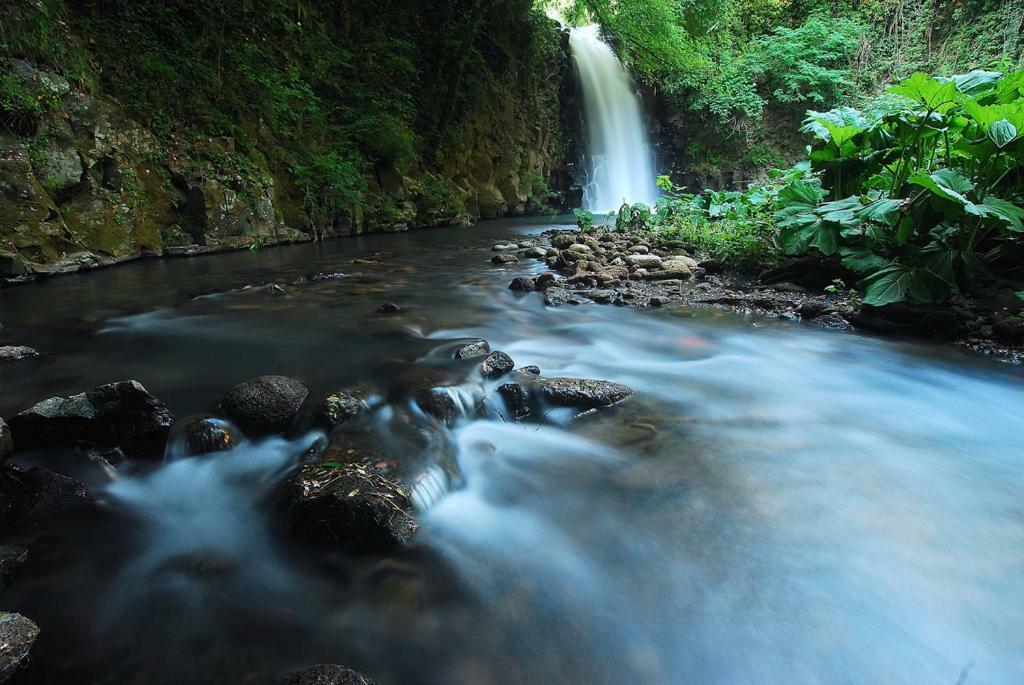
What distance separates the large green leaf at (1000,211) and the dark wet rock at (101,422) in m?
4.85

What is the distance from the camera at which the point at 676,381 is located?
3.60 metres

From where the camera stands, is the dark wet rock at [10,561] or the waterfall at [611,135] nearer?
the dark wet rock at [10,561]

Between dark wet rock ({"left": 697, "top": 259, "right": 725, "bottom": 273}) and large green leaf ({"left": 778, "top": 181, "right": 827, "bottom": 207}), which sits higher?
large green leaf ({"left": 778, "top": 181, "right": 827, "bottom": 207})

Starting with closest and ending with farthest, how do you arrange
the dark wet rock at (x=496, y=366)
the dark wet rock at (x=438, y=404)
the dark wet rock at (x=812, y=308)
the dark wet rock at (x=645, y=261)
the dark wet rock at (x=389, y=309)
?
1. the dark wet rock at (x=438, y=404)
2. the dark wet rock at (x=496, y=366)
3. the dark wet rock at (x=812, y=308)
4. the dark wet rock at (x=389, y=309)
5. the dark wet rock at (x=645, y=261)

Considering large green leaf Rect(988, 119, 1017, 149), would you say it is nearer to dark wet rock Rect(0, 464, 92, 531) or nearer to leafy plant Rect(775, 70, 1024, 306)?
leafy plant Rect(775, 70, 1024, 306)

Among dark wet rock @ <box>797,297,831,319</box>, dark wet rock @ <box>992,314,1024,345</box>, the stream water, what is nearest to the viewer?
the stream water

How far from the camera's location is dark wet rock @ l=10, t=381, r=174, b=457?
2.28 m

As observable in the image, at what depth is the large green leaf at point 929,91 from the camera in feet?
12.9

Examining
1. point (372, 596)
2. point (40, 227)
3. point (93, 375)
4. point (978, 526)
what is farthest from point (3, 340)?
point (978, 526)

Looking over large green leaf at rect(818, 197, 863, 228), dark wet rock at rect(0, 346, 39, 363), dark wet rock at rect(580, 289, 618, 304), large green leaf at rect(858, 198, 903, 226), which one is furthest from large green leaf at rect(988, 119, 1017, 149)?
dark wet rock at rect(0, 346, 39, 363)

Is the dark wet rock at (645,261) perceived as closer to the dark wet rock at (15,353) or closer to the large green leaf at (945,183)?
the large green leaf at (945,183)

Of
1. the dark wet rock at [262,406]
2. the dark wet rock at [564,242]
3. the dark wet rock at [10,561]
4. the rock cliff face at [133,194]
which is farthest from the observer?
the dark wet rock at [564,242]

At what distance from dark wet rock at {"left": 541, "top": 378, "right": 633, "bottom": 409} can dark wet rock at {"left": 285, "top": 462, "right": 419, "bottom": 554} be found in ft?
3.95

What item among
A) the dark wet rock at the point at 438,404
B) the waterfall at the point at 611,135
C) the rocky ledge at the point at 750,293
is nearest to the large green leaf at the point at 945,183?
the rocky ledge at the point at 750,293
